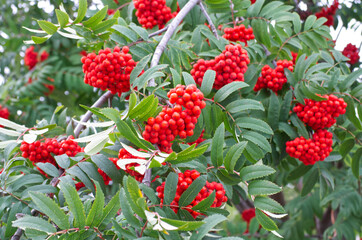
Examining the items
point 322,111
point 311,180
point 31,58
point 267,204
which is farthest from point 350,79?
point 31,58

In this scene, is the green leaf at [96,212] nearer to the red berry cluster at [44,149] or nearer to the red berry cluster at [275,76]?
the red berry cluster at [44,149]

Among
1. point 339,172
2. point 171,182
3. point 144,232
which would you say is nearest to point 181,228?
point 144,232

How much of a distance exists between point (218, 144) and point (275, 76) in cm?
87

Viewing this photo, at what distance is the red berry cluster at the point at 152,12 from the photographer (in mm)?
2535

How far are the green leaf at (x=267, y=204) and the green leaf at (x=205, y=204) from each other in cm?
26

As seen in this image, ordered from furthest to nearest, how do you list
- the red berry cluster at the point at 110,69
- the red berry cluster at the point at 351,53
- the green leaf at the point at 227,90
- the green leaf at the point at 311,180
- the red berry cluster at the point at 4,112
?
the red berry cluster at the point at 4,112
the red berry cluster at the point at 351,53
the green leaf at the point at 311,180
the red berry cluster at the point at 110,69
the green leaf at the point at 227,90

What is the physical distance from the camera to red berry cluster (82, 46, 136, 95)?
Answer: 187cm

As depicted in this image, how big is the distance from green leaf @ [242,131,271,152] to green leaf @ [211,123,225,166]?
34 cm

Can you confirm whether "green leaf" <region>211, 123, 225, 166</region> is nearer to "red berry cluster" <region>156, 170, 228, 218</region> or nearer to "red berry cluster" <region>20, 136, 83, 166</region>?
"red berry cluster" <region>156, 170, 228, 218</region>

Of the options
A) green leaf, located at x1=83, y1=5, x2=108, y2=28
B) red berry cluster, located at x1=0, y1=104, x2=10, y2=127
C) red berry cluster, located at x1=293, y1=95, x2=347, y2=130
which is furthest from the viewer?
red berry cluster, located at x1=0, y1=104, x2=10, y2=127

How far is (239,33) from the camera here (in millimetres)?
2490

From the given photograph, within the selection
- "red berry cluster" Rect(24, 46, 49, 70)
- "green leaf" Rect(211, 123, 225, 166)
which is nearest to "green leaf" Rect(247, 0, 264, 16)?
"green leaf" Rect(211, 123, 225, 166)

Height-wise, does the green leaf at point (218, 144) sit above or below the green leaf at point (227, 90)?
below

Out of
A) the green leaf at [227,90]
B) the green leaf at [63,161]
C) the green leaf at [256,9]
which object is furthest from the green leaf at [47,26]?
the green leaf at [256,9]
